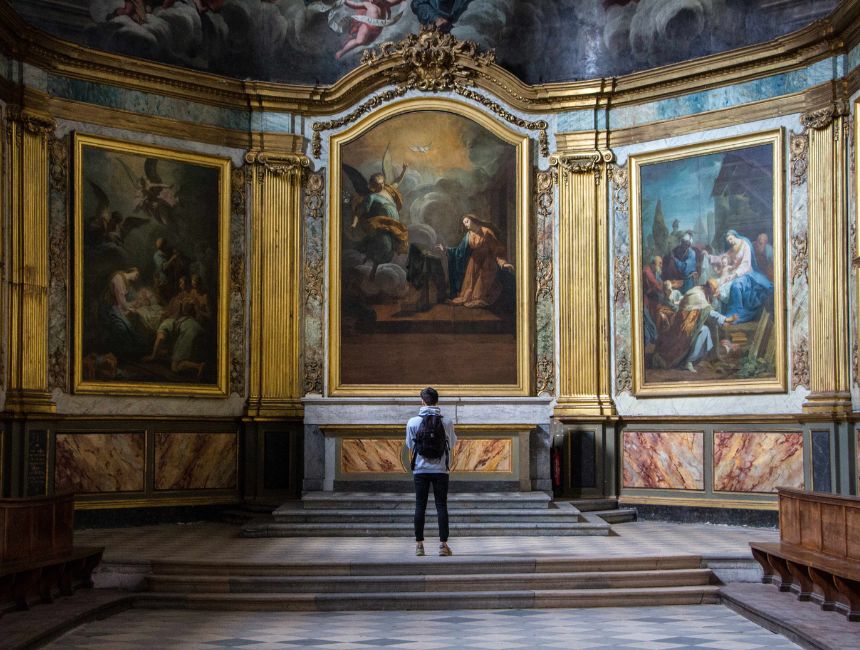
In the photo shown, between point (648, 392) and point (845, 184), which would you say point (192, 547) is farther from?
point (845, 184)

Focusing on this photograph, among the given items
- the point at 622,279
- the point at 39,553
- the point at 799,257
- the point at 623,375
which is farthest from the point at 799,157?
the point at 39,553

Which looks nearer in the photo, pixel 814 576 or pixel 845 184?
pixel 814 576

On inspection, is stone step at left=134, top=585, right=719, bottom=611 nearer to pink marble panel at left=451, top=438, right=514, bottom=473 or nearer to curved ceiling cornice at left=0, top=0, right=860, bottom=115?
pink marble panel at left=451, top=438, right=514, bottom=473

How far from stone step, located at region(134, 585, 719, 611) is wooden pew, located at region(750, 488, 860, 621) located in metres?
0.71

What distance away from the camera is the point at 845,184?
15.7 meters

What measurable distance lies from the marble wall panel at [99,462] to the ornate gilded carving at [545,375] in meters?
5.75

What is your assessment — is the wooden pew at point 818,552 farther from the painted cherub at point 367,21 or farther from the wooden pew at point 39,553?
the painted cherub at point 367,21

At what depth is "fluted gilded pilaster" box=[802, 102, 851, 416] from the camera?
15664 millimetres

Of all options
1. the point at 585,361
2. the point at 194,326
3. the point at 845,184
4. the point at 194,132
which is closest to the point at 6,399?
the point at 194,326

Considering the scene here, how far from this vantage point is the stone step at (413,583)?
11812 mm

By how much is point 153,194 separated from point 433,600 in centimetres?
812

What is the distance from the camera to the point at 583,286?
1805 centimetres

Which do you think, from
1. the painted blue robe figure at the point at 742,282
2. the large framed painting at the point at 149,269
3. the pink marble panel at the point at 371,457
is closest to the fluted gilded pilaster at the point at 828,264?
the painted blue robe figure at the point at 742,282

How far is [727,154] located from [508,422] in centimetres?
484
